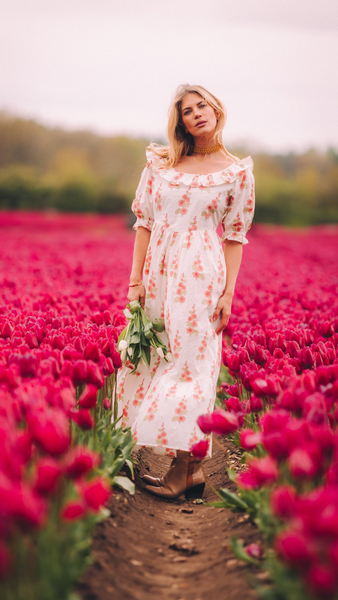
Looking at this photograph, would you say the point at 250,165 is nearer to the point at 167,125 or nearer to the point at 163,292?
the point at 167,125

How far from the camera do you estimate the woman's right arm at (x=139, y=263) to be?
2918mm

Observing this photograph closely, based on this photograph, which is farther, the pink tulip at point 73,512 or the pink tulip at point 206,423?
the pink tulip at point 206,423

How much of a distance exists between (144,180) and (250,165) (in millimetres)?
591

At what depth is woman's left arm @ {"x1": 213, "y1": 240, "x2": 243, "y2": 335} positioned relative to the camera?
9.23 ft

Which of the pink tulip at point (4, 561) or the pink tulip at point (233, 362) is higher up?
the pink tulip at point (4, 561)

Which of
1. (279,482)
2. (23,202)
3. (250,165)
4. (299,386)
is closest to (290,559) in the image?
(279,482)

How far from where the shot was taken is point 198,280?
2711mm

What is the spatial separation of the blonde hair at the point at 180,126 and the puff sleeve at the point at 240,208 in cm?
26

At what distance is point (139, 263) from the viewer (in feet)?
9.64

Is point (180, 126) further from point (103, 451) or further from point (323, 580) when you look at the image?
point (323, 580)

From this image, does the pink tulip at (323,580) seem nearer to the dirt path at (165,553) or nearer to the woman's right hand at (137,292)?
the dirt path at (165,553)

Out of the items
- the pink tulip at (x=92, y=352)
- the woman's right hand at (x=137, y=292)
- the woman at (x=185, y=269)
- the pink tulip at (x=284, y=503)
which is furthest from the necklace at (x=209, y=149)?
the pink tulip at (x=284, y=503)

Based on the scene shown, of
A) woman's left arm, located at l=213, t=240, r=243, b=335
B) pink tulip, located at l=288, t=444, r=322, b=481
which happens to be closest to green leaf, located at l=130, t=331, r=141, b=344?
woman's left arm, located at l=213, t=240, r=243, b=335

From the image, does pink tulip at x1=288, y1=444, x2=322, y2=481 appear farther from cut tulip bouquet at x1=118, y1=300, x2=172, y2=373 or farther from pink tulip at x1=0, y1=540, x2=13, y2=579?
cut tulip bouquet at x1=118, y1=300, x2=172, y2=373
